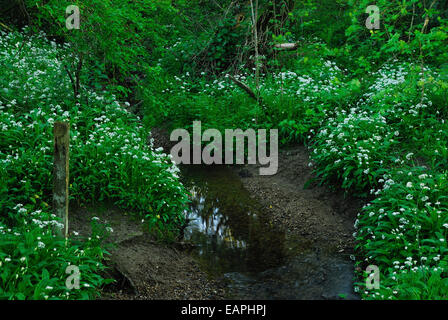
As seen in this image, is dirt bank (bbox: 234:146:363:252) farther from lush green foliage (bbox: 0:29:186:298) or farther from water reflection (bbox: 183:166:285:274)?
lush green foliage (bbox: 0:29:186:298)

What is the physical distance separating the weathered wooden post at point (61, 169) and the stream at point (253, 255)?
2029 millimetres

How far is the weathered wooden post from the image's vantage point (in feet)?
14.6

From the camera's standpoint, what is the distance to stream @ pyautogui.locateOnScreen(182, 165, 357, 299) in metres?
5.00

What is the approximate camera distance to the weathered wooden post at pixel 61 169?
4436 mm

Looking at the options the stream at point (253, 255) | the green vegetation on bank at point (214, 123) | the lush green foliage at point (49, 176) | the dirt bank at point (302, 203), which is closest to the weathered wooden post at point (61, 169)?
the lush green foliage at point (49, 176)

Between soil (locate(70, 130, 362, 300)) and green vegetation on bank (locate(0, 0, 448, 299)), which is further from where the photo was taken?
soil (locate(70, 130, 362, 300))

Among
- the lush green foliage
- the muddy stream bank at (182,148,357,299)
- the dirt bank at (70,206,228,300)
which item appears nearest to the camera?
the lush green foliage

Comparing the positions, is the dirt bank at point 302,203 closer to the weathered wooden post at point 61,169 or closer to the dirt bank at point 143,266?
the dirt bank at point 143,266

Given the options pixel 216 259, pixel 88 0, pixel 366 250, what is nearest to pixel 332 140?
pixel 366 250

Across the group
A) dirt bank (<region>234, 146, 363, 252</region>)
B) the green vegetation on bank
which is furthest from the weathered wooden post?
dirt bank (<region>234, 146, 363, 252</region>)

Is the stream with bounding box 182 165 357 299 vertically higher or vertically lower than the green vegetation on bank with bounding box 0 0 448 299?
lower

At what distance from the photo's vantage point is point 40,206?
543 centimetres

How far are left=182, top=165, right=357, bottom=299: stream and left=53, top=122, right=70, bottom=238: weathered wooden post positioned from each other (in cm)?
203

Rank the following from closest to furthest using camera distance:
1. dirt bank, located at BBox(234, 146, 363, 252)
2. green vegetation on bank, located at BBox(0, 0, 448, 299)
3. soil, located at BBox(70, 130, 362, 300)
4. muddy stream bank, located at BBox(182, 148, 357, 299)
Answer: green vegetation on bank, located at BBox(0, 0, 448, 299) → soil, located at BBox(70, 130, 362, 300) → muddy stream bank, located at BBox(182, 148, 357, 299) → dirt bank, located at BBox(234, 146, 363, 252)
